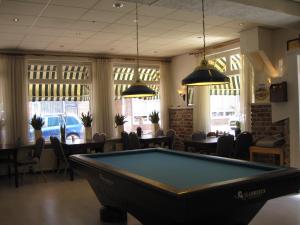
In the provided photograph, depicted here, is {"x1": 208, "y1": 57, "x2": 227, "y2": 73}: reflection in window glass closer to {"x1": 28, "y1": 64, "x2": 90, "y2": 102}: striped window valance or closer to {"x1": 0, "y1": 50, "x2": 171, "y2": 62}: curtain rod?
{"x1": 0, "y1": 50, "x2": 171, "y2": 62}: curtain rod

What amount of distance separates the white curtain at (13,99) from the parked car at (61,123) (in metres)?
0.67

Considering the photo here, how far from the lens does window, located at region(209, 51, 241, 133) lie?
7898 millimetres

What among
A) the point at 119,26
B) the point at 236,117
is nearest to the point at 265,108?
the point at 236,117

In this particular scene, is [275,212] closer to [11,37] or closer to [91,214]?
[91,214]

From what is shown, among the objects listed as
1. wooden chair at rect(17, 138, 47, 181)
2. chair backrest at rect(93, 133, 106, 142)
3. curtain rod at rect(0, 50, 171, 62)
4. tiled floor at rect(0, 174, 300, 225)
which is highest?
curtain rod at rect(0, 50, 171, 62)

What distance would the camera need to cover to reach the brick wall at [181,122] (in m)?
9.05

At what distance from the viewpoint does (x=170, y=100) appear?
32.4ft

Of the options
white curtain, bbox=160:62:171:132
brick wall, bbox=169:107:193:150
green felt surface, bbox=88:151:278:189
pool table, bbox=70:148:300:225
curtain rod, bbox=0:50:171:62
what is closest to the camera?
pool table, bbox=70:148:300:225

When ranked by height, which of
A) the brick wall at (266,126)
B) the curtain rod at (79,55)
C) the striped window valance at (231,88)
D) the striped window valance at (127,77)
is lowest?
the brick wall at (266,126)

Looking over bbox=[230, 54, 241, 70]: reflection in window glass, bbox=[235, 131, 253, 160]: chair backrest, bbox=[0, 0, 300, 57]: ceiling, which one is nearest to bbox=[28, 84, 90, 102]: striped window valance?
bbox=[0, 0, 300, 57]: ceiling

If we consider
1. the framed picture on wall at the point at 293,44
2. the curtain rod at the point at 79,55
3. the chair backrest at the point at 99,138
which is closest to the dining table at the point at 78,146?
the chair backrest at the point at 99,138

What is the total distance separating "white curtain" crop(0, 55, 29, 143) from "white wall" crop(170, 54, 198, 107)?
4.15 meters

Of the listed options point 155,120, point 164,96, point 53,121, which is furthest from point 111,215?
point 164,96

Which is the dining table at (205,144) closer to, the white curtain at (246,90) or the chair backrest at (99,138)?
the white curtain at (246,90)
